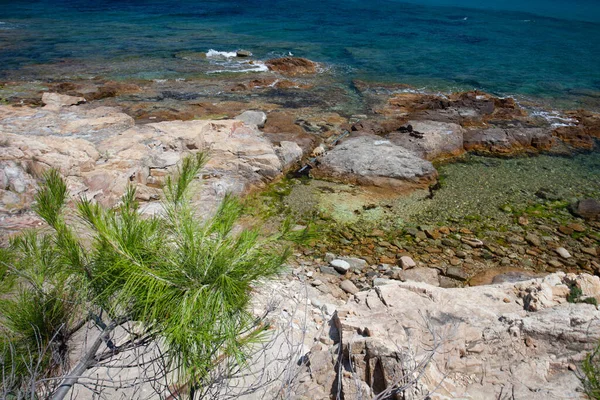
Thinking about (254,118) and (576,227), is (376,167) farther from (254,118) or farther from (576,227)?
(254,118)

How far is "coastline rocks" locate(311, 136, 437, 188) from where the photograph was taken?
7.95 m

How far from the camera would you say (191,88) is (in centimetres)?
1375

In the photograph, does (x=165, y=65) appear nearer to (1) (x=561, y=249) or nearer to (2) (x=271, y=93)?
(2) (x=271, y=93)

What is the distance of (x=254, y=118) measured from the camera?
10398 mm

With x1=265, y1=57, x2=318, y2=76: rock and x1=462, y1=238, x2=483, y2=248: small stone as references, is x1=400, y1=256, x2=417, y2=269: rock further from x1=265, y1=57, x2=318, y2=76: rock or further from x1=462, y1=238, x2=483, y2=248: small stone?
x1=265, y1=57, x2=318, y2=76: rock

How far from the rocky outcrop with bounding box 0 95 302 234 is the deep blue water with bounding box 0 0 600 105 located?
747 cm

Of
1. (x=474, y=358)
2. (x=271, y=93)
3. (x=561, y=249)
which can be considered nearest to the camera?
(x=474, y=358)

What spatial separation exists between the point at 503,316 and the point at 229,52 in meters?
19.2

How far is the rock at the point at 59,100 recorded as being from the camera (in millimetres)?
10859

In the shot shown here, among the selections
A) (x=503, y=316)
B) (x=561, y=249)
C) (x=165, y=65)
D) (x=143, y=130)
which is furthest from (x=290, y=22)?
(x=503, y=316)

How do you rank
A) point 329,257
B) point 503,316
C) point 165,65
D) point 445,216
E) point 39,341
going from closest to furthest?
1. point 39,341
2. point 503,316
3. point 329,257
4. point 445,216
5. point 165,65

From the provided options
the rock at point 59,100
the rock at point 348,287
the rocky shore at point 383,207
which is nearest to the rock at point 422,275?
the rocky shore at point 383,207

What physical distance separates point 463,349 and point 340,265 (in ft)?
8.77

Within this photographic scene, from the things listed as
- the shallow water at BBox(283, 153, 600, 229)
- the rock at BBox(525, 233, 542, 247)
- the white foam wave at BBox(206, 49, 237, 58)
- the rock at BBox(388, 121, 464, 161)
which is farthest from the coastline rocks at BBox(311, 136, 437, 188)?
the white foam wave at BBox(206, 49, 237, 58)
